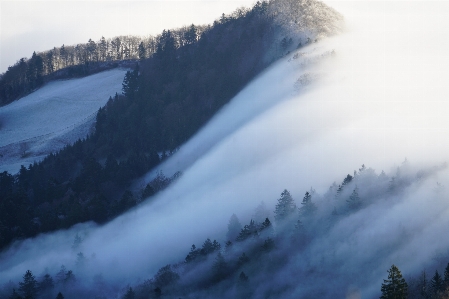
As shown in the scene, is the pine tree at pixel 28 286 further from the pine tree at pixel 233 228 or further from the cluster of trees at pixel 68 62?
the cluster of trees at pixel 68 62

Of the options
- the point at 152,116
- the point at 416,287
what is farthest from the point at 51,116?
the point at 416,287

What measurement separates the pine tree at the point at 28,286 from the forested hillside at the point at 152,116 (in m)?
10.9

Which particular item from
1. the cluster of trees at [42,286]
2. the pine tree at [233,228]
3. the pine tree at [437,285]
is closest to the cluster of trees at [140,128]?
the cluster of trees at [42,286]

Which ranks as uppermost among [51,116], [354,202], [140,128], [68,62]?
[68,62]

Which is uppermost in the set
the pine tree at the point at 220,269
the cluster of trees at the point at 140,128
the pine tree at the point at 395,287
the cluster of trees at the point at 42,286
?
the cluster of trees at the point at 140,128

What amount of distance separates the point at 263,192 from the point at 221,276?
18.4 m

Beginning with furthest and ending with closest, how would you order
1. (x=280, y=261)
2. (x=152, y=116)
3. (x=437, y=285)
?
(x=152, y=116) < (x=280, y=261) < (x=437, y=285)

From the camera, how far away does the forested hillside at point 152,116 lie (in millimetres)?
79250

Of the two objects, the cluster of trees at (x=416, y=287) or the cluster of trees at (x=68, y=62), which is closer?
the cluster of trees at (x=416, y=287)

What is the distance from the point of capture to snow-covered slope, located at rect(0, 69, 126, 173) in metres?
110

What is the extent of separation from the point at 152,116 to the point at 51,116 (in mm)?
32422

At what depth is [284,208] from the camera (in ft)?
219

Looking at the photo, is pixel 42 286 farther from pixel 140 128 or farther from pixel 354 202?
pixel 140 128

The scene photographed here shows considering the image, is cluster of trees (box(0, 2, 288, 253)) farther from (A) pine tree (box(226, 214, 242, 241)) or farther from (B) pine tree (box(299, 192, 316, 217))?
(B) pine tree (box(299, 192, 316, 217))
